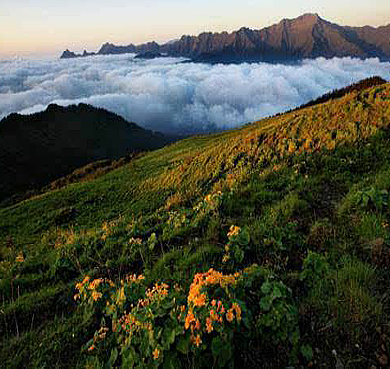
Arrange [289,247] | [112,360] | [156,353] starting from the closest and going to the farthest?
[156,353], [112,360], [289,247]

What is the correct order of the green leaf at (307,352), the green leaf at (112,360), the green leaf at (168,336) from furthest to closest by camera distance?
the green leaf at (112,360), the green leaf at (307,352), the green leaf at (168,336)

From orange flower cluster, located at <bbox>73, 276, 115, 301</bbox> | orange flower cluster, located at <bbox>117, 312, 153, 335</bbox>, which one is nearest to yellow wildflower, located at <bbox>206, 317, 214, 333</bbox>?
orange flower cluster, located at <bbox>117, 312, 153, 335</bbox>

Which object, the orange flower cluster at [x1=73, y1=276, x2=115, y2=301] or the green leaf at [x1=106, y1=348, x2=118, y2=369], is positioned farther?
the orange flower cluster at [x1=73, y1=276, x2=115, y2=301]

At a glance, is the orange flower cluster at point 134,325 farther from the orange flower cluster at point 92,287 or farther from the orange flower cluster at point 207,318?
the orange flower cluster at point 92,287

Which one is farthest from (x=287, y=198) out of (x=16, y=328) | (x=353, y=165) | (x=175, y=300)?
(x=16, y=328)

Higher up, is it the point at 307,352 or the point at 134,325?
the point at 134,325

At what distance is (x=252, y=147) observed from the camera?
50.2 feet

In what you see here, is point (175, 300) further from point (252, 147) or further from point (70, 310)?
A: point (252, 147)

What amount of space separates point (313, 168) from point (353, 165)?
1.28m

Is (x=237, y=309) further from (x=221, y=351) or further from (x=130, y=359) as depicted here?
(x=130, y=359)

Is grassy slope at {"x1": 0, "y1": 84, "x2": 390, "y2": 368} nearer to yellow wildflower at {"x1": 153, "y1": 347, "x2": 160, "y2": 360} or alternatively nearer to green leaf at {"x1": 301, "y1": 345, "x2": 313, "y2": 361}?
green leaf at {"x1": 301, "y1": 345, "x2": 313, "y2": 361}

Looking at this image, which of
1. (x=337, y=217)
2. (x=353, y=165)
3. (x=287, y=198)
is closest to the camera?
(x=337, y=217)

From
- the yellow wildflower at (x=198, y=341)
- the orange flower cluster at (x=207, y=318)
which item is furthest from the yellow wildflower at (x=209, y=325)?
the yellow wildflower at (x=198, y=341)

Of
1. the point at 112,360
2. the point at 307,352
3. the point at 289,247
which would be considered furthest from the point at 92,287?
the point at 289,247
